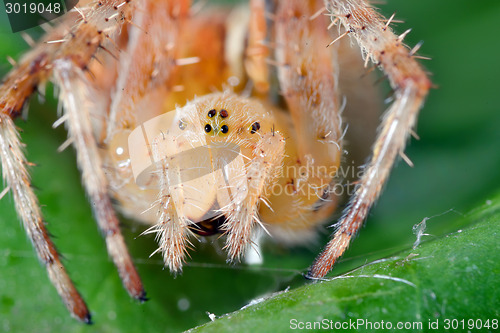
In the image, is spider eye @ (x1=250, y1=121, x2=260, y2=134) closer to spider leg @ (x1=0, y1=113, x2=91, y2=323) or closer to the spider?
the spider

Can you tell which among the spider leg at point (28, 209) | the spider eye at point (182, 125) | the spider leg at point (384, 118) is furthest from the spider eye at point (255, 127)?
the spider leg at point (28, 209)

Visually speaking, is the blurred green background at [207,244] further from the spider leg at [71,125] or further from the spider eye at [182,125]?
the spider eye at [182,125]

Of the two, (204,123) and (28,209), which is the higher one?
(204,123)

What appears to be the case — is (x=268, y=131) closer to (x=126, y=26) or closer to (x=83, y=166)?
(x=83, y=166)

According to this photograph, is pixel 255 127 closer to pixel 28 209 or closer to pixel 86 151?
pixel 86 151

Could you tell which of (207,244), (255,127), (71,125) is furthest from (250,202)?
(71,125)

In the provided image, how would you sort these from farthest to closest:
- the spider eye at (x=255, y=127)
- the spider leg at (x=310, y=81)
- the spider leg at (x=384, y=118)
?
1. the spider leg at (x=310, y=81)
2. the spider eye at (x=255, y=127)
3. the spider leg at (x=384, y=118)
